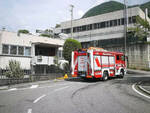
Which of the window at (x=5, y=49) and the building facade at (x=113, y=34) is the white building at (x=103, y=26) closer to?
the building facade at (x=113, y=34)

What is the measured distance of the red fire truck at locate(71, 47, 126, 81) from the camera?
14461 mm

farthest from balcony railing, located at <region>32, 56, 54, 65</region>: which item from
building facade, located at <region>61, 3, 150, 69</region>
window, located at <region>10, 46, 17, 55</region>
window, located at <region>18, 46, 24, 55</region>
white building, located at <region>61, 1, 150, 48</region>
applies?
white building, located at <region>61, 1, 150, 48</region>

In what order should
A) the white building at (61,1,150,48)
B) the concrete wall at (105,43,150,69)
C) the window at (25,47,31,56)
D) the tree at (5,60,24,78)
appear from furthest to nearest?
Answer: the white building at (61,1,150,48) → the concrete wall at (105,43,150,69) → the window at (25,47,31,56) → the tree at (5,60,24,78)

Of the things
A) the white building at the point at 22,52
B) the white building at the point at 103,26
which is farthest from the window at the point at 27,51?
the white building at the point at 103,26

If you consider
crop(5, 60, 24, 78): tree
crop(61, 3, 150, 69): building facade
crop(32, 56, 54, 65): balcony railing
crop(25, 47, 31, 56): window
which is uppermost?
crop(61, 3, 150, 69): building facade

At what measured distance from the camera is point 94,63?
1451 cm

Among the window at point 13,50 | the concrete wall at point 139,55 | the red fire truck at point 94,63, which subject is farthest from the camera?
the concrete wall at point 139,55

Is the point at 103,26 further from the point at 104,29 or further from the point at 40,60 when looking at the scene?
the point at 40,60

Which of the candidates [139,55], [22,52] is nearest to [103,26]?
[139,55]

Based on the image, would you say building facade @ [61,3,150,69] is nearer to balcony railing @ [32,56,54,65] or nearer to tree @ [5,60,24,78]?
balcony railing @ [32,56,54,65]

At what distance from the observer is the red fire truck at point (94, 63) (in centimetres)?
1446

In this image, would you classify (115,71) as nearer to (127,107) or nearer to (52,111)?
(127,107)

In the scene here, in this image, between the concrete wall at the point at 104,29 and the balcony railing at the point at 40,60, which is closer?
the balcony railing at the point at 40,60

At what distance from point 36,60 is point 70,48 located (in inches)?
A: 234
